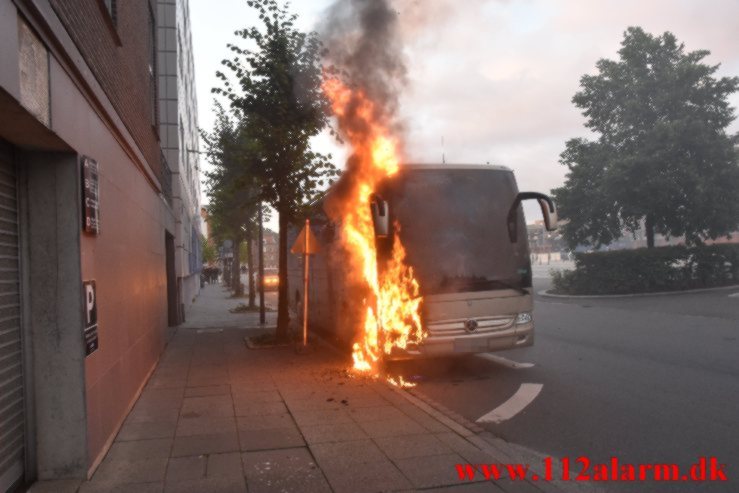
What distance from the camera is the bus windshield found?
326 inches

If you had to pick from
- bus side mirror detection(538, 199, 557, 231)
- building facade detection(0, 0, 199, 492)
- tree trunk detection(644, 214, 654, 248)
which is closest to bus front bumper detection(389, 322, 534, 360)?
bus side mirror detection(538, 199, 557, 231)

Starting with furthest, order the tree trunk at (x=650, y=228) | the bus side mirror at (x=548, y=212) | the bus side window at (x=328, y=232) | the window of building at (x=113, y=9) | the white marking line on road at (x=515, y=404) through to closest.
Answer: the tree trunk at (x=650, y=228), the bus side window at (x=328, y=232), the bus side mirror at (x=548, y=212), the window of building at (x=113, y=9), the white marking line on road at (x=515, y=404)

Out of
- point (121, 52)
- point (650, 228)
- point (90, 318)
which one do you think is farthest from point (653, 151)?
point (90, 318)

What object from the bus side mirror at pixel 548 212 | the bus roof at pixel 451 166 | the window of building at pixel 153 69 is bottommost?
the bus side mirror at pixel 548 212

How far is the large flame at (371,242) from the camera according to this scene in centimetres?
832

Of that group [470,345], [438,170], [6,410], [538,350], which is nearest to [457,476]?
[6,410]

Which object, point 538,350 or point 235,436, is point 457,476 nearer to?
point 235,436

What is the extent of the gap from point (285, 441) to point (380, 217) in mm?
3427

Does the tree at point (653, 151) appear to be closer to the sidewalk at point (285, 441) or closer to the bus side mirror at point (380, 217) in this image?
the bus side mirror at point (380, 217)

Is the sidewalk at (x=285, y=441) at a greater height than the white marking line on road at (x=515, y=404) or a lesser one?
greater

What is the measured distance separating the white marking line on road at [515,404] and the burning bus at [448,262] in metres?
0.80

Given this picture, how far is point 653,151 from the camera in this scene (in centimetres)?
2253

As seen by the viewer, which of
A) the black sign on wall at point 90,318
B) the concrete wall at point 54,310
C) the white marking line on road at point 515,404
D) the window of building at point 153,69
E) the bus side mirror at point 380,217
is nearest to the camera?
the concrete wall at point 54,310

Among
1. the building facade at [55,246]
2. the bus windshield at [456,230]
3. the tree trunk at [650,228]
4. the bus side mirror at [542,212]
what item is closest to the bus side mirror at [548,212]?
the bus side mirror at [542,212]
